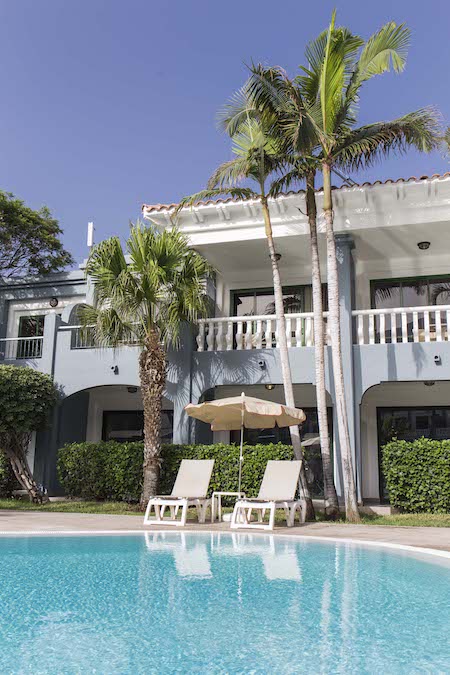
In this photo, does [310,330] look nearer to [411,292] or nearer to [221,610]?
[411,292]

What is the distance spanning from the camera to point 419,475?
43.8 ft

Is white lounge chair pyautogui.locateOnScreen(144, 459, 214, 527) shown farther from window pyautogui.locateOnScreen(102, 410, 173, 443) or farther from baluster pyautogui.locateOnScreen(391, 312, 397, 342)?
window pyautogui.locateOnScreen(102, 410, 173, 443)

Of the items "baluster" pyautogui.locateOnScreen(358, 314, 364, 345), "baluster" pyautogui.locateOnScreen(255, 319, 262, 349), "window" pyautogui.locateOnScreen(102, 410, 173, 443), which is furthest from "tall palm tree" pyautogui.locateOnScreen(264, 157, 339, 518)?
"window" pyautogui.locateOnScreen(102, 410, 173, 443)

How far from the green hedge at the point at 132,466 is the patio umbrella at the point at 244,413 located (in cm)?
128

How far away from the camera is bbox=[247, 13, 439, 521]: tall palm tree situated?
40.0 ft

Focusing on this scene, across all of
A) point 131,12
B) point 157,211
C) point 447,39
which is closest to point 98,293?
point 157,211

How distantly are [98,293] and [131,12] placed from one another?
39.6ft

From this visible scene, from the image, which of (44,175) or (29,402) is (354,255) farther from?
(44,175)

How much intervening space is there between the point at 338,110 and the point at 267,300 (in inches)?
278

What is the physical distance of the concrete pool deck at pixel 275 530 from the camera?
9.59 m

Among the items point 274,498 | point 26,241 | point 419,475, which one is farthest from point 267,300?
point 26,241

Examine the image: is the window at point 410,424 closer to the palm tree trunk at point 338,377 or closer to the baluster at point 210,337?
the palm tree trunk at point 338,377

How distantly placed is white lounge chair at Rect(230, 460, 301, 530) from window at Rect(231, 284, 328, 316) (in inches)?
276

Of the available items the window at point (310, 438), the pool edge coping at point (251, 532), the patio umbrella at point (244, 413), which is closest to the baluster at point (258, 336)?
the patio umbrella at point (244, 413)
